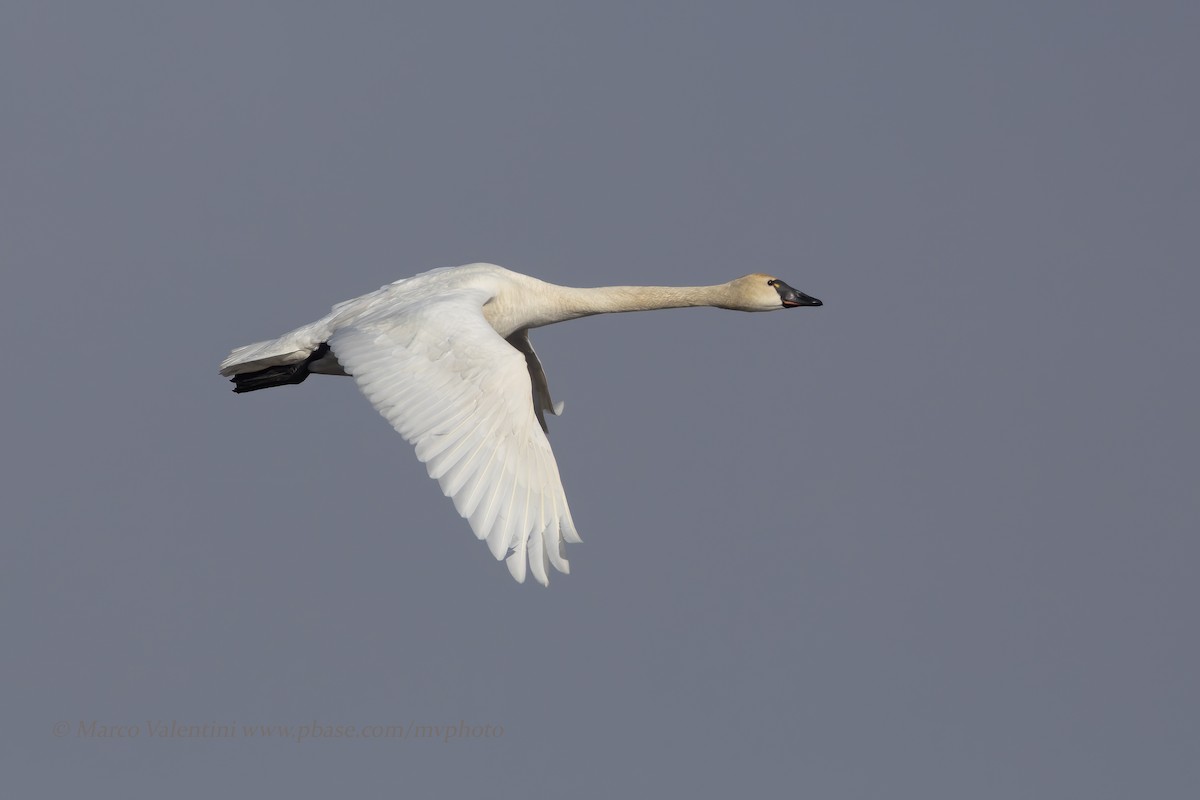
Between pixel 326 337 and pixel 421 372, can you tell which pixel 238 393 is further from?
pixel 421 372

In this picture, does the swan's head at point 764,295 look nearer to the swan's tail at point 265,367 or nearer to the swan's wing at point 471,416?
the swan's wing at point 471,416

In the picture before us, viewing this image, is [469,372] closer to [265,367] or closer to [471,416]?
[471,416]

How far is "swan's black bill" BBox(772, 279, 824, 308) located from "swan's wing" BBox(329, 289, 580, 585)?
4536 millimetres

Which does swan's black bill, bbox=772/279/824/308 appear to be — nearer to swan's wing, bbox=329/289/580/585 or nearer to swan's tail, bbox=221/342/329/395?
swan's wing, bbox=329/289/580/585

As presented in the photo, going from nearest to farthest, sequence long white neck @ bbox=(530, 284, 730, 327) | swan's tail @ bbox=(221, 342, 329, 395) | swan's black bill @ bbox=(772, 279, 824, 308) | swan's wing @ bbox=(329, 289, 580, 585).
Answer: swan's wing @ bbox=(329, 289, 580, 585), swan's tail @ bbox=(221, 342, 329, 395), long white neck @ bbox=(530, 284, 730, 327), swan's black bill @ bbox=(772, 279, 824, 308)

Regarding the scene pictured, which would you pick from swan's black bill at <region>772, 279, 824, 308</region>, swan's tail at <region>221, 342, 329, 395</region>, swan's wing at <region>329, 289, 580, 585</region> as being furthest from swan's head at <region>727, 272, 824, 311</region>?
swan's tail at <region>221, 342, 329, 395</region>

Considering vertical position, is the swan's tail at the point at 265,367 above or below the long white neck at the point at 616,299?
below

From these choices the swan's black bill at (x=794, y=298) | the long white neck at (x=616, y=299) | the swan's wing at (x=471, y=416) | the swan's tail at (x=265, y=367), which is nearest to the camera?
the swan's wing at (x=471, y=416)

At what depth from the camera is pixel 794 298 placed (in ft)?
69.6

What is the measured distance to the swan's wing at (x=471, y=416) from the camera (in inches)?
601

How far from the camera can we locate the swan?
1534cm

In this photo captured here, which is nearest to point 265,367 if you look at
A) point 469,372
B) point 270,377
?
point 270,377

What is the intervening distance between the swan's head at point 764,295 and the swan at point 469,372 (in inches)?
4.7

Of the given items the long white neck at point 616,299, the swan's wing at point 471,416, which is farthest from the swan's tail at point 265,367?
the long white neck at point 616,299
